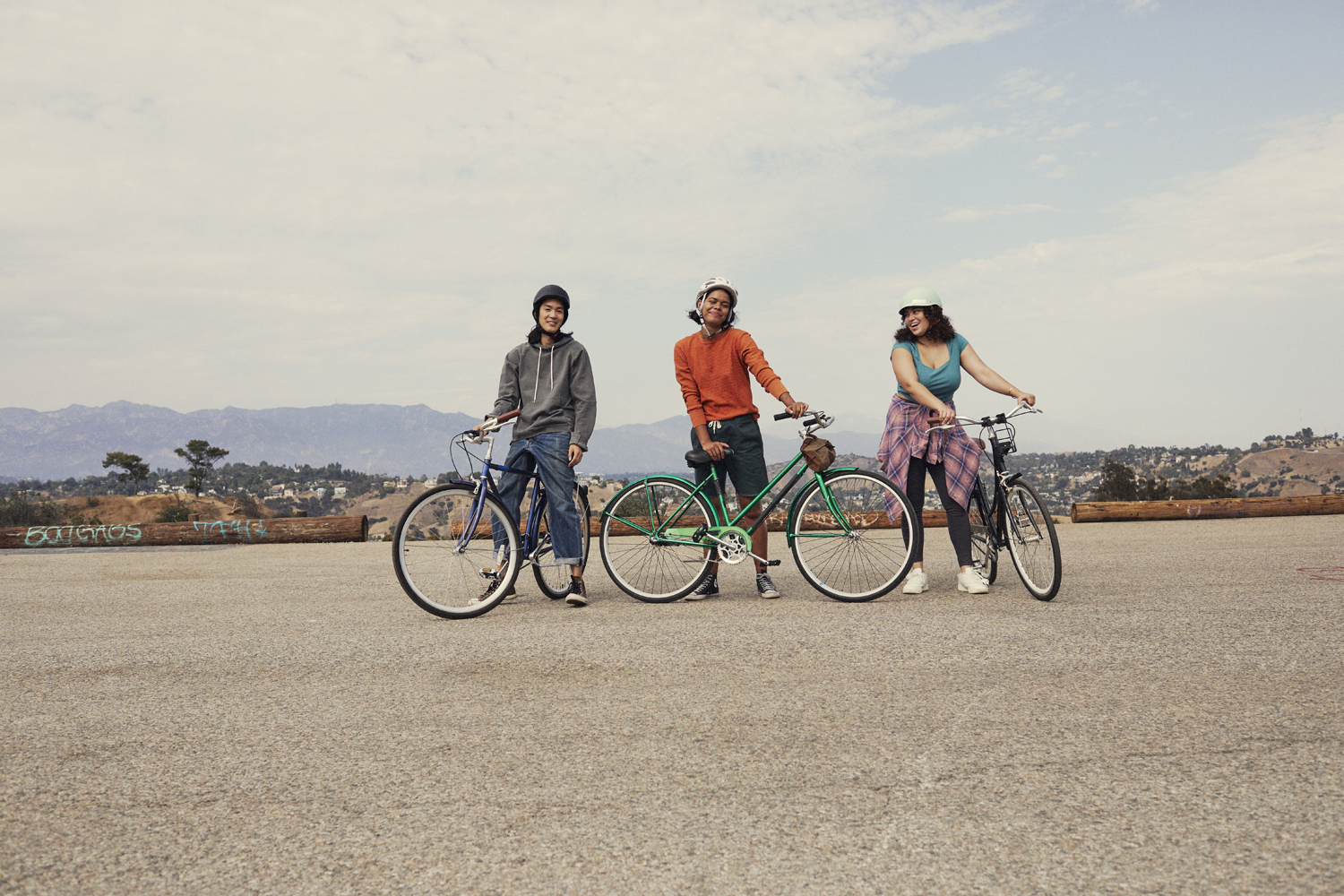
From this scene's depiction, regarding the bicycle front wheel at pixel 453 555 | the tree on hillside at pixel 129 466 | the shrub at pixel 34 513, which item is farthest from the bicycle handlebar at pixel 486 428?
the tree on hillside at pixel 129 466

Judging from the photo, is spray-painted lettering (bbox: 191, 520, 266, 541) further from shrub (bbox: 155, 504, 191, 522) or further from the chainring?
shrub (bbox: 155, 504, 191, 522)

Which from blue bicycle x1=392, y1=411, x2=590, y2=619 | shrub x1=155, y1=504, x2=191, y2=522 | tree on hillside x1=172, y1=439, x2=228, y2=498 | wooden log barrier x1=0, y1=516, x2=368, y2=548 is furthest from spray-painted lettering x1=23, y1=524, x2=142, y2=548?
tree on hillside x1=172, y1=439, x2=228, y2=498

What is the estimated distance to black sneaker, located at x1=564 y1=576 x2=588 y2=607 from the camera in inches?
225

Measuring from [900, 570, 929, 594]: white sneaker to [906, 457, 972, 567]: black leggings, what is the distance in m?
0.09

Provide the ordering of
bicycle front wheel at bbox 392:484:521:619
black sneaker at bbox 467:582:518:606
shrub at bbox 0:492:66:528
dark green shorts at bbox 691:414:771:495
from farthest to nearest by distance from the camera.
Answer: shrub at bbox 0:492:66:528, dark green shorts at bbox 691:414:771:495, black sneaker at bbox 467:582:518:606, bicycle front wheel at bbox 392:484:521:619

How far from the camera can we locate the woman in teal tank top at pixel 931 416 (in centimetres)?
594

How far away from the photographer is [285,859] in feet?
6.57

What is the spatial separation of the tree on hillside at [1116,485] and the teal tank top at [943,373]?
44601mm

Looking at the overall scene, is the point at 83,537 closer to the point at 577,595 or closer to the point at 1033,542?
the point at 577,595

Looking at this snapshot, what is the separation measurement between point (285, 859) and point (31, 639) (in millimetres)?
4074

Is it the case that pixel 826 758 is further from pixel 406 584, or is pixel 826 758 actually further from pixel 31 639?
pixel 31 639

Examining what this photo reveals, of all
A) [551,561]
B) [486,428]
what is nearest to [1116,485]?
[551,561]

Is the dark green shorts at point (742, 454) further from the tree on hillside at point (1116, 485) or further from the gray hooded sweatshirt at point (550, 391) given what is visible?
the tree on hillside at point (1116, 485)

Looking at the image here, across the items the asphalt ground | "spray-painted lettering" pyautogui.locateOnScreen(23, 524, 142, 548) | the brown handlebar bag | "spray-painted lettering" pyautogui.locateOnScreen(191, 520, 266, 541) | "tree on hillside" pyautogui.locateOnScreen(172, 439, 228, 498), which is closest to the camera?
the asphalt ground
